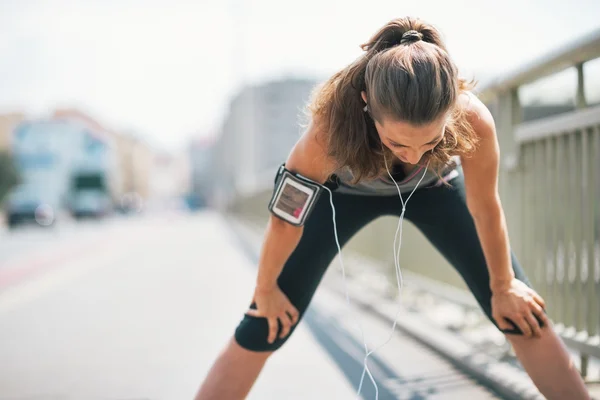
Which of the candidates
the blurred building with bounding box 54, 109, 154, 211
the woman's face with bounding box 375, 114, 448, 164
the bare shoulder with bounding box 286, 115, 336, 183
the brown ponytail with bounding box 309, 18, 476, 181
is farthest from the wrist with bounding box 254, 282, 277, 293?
the blurred building with bounding box 54, 109, 154, 211

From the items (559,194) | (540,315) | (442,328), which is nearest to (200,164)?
(442,328)

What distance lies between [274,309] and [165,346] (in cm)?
235

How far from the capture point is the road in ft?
10.7

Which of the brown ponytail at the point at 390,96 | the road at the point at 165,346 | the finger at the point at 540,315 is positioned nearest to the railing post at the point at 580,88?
the brown ponytail at the point at 390,96

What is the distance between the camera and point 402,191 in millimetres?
2217

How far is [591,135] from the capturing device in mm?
2809

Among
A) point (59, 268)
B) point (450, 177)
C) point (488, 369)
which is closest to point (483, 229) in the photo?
point (450, 177)

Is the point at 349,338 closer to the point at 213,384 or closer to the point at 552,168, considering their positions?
the point at 552,168

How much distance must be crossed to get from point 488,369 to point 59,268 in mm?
8393

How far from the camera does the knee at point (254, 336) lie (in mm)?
2182

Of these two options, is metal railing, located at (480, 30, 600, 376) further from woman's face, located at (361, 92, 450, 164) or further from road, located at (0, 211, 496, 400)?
woman's face, located at (361, 92, 450, 164)

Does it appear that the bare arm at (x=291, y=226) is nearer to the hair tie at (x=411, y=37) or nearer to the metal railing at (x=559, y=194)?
the hair tie at (x=411, y=37)

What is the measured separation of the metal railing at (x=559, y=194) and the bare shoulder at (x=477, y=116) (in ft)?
3.01

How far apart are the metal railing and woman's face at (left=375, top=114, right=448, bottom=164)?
129 cm
